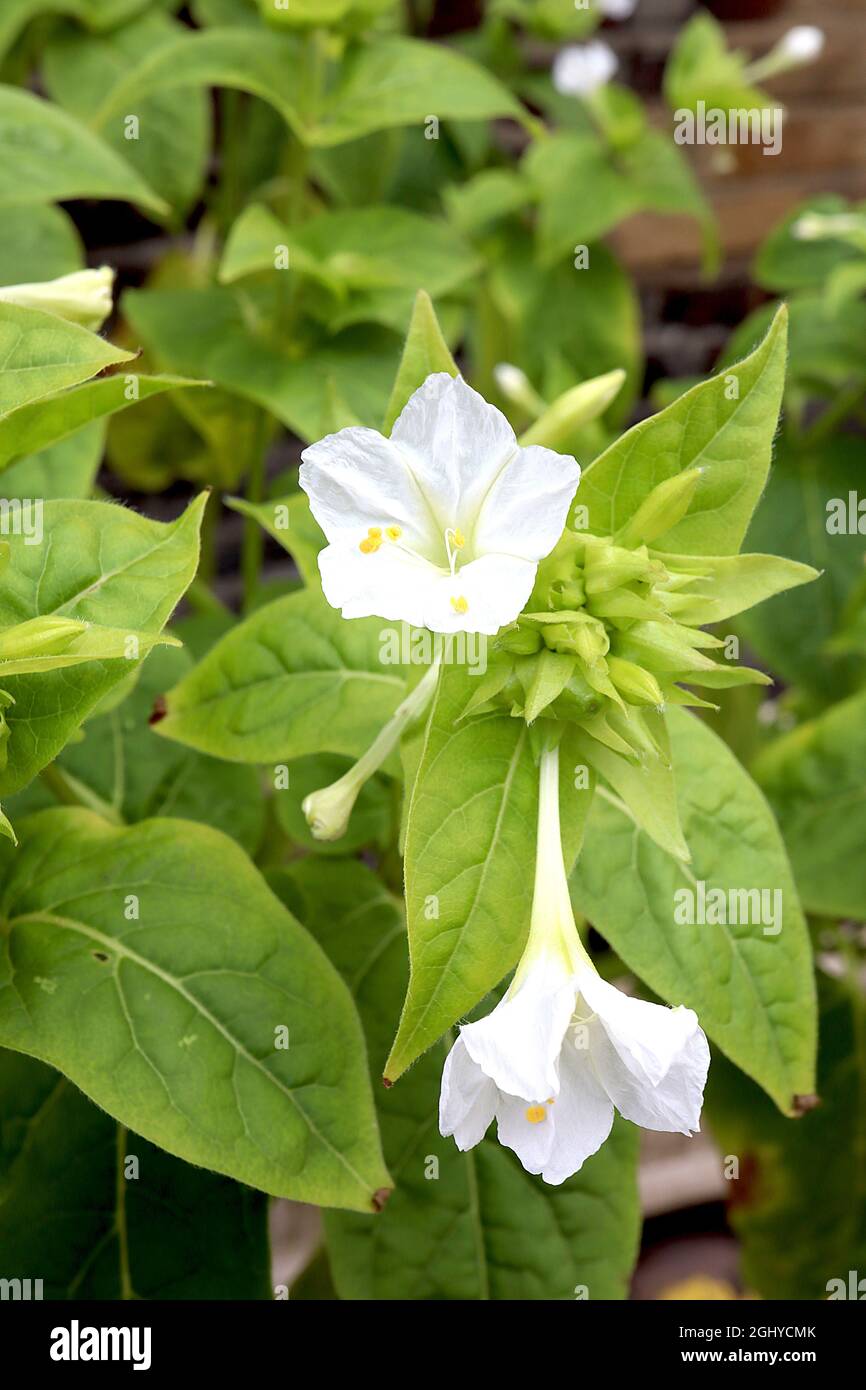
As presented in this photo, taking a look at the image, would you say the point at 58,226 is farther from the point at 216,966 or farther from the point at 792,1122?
the point at 792,1122

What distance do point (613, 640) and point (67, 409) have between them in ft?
1.07

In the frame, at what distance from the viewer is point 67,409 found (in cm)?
68

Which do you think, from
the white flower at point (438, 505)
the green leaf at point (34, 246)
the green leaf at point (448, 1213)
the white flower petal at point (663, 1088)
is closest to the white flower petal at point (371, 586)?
the white flower at point (438, 505)

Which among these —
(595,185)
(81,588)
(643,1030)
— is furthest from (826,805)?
(595,185)

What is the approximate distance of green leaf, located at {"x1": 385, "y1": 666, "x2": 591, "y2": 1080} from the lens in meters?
0.55

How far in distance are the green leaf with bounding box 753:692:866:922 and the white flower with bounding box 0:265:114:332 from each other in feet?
2.09

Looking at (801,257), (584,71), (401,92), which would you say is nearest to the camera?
(401,92)

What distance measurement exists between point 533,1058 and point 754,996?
25 centimetres

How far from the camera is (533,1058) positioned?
53 centimetres

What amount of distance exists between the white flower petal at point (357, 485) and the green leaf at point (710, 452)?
0.12m

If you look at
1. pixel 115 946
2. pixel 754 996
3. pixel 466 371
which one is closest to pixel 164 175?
pixel 466 371

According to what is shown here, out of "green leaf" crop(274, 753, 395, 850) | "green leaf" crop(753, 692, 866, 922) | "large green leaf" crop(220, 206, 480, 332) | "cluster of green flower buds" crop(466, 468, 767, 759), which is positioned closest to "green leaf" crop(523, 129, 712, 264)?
"large green leaf" crop(220, 206, 480, 332)

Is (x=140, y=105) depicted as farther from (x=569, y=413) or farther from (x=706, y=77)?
(x=569, y=413)

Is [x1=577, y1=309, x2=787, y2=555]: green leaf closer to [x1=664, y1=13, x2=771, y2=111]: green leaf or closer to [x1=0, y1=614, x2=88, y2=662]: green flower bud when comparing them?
[x1=0, y1=614, x2=88, y2=662]: green flower bud
